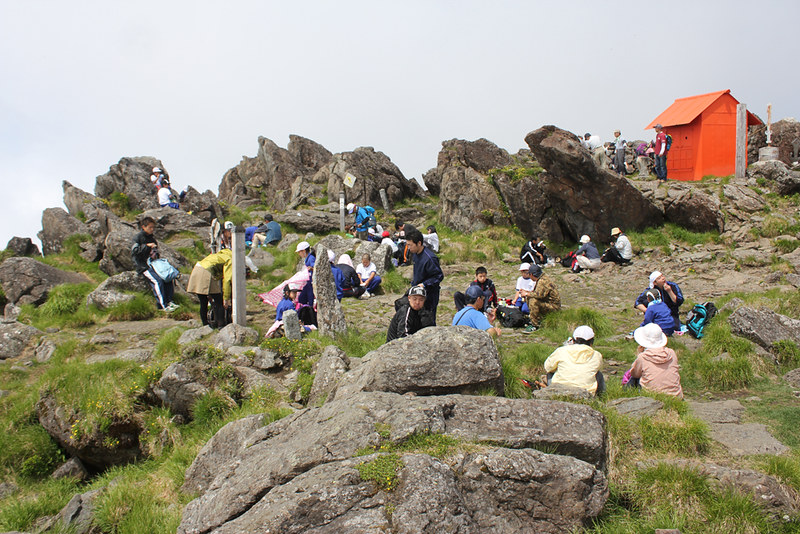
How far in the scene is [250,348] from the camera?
33.4 feet

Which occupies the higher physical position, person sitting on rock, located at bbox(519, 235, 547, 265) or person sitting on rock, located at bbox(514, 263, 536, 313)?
person sitting on rock, located at bbox(519, 235, 547, 265)

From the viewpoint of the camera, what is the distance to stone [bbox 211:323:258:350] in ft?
34.7

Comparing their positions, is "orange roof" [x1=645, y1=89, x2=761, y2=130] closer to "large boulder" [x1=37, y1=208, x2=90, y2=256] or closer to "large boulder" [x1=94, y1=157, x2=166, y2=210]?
"large boulder" [x1=94, y1=157, x2=166, y2=210]

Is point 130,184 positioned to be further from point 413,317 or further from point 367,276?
point 413,317

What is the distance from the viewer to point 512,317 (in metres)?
12.8

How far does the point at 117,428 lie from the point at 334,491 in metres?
6.06

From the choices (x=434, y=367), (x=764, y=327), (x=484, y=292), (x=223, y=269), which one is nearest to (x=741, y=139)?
(x=764, y=327)

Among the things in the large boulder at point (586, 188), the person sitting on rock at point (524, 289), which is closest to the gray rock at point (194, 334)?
the person sitting on rock at point (524, 289)

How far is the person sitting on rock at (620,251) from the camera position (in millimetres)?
18344

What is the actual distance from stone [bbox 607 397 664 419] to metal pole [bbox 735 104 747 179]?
1781cm

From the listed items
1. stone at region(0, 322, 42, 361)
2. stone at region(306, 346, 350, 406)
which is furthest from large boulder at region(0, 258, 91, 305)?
stone at region(306, 346, 350, 406)

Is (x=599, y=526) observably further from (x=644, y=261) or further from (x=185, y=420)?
(x=644, y=261)

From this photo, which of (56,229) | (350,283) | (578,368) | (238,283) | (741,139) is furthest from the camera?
(741,139)

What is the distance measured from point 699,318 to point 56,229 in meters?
19.9
